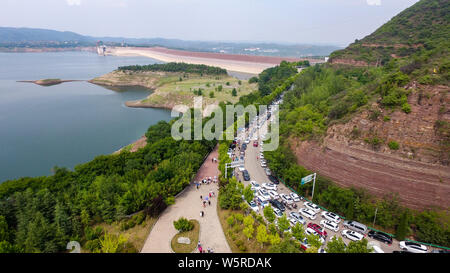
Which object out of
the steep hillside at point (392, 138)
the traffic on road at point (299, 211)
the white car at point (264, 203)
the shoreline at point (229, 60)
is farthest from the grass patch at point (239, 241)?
the shoreline at point (229, 60)

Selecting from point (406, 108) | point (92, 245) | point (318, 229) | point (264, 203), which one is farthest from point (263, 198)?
point (406, 108)

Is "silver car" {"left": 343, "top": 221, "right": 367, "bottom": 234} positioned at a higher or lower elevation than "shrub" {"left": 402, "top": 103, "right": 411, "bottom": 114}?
lower

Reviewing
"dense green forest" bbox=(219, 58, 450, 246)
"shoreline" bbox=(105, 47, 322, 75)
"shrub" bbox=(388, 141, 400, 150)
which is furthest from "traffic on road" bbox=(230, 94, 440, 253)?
"shoreline" bbox=(105, 47, 322, 75)

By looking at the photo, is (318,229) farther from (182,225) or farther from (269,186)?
(182,225)

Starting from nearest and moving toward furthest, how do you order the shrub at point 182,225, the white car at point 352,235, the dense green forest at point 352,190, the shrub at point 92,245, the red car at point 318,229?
the shrub at point 92,245
the dense green forest at point 352,190
the white car at point 352,235
the red car at point 318,229
the shrub at point 182,225

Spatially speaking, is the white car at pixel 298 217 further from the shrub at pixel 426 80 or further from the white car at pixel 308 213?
the shrub at pixel 426 80

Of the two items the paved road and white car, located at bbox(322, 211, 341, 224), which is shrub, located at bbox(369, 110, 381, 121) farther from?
the paved road
